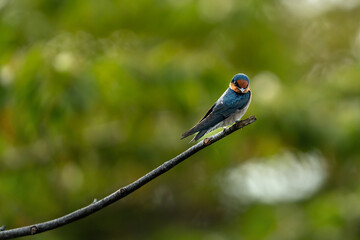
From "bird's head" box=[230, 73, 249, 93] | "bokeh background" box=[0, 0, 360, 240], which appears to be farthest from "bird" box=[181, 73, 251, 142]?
"bokeh background" box=[0, 0, 360, 240]

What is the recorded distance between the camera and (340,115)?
436cm

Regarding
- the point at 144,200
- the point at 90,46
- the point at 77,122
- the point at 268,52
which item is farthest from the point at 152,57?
the point at 268,52

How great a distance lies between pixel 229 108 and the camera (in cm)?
127

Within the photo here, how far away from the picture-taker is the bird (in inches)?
48.7

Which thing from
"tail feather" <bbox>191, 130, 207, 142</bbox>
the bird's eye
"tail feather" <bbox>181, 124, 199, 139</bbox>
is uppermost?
the bird's eye

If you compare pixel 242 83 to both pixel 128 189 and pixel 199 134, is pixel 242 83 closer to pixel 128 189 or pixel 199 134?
pixel 199 134

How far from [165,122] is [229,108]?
335cm

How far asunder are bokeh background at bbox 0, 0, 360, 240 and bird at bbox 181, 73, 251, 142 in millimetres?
2027

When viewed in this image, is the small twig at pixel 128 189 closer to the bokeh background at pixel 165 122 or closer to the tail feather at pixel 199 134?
the tail feather at pixel 199 134

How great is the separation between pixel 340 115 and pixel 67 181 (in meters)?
2.23

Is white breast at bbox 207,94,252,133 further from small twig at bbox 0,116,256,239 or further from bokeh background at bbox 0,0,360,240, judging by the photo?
bokeh background at bbox 0,0,360,240

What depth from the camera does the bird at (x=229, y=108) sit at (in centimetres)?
124

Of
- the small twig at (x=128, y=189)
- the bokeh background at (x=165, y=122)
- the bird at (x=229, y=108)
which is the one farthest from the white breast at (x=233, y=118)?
the bokeh background at (x=165, y=122)

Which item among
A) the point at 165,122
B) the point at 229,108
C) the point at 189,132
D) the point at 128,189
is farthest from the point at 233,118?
the point at 165,122
